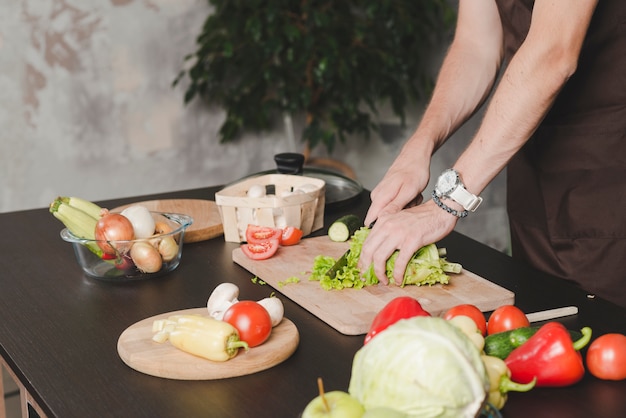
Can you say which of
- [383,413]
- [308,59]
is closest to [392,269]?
[383,413]

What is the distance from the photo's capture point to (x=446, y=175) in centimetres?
180

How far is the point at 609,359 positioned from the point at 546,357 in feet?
0.46

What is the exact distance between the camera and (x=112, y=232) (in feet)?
5.84

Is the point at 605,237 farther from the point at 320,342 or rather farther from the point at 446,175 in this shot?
the point at 320,342

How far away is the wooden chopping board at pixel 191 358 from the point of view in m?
1.32

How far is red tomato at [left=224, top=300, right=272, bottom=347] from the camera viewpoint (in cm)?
135

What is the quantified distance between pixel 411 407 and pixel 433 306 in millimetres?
671

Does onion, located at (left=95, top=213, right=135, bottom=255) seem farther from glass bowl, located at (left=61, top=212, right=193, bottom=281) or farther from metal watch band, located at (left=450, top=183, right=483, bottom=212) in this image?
metal watch band, located at (left=450, top=183, right=483, bottom=212)

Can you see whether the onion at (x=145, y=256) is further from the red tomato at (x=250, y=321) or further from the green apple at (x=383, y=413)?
the green apple at (x=383, y=413)

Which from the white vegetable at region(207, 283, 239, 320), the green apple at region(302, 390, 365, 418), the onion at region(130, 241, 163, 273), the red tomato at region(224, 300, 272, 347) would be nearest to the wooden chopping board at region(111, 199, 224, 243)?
the onion at region(130, 241, 163, 273)

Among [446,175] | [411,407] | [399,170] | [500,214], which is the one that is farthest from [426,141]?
[500,214]

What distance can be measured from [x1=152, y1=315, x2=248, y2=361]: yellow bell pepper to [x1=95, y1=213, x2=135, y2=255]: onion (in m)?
0.47

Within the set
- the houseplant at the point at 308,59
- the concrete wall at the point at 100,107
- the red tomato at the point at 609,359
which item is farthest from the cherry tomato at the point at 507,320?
the concrete wall at the point at 100,107

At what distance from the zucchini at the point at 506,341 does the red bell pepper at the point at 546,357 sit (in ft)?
0.10
